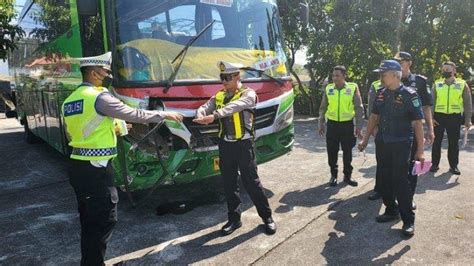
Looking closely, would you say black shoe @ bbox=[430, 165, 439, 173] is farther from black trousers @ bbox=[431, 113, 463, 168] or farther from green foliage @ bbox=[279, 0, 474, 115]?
green foliage @ bbox=[279, 0, 474, 115]

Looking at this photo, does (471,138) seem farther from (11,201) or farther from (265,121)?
(11,201)

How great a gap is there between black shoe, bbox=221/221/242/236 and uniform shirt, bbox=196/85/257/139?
94cm

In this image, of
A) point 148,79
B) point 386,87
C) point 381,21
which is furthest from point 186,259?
point 381,21

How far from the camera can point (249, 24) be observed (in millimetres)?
5301

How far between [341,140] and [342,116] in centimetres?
35

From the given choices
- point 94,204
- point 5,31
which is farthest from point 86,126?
point 5,31

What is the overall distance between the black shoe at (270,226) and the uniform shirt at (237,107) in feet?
3.03

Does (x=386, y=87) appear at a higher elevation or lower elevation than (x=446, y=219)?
higher

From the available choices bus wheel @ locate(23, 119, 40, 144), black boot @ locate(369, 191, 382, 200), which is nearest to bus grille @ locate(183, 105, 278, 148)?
black boot @ locate(369, 191, 382, 200)

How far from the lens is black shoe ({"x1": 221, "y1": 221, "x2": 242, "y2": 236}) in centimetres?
432

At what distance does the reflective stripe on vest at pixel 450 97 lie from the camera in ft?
20.8

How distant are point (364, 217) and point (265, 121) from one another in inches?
63.4

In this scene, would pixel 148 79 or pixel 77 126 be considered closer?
pixel 77 126

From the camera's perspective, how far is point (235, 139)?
422 cm
